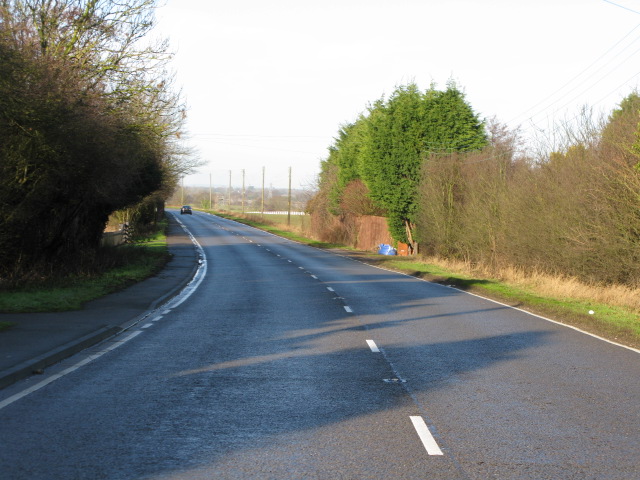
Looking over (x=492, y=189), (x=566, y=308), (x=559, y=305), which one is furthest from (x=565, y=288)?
(x=492, y=189)

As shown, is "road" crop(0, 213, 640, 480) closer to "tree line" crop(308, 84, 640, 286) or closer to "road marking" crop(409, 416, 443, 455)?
"road marking" crop(409, 416, 443, 455)

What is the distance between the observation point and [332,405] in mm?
7883

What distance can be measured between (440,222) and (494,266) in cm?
652

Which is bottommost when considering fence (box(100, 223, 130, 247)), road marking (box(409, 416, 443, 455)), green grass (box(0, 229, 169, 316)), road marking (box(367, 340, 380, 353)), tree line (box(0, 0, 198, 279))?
road marking (box(367, 340, 380, 353))

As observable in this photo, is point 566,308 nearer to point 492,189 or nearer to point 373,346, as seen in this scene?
point 373,346

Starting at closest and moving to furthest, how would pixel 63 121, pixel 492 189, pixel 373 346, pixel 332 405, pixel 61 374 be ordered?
pixel 332 405, pixel 61 374, pixel 373 346, pixel 63 121, pixel 492 189

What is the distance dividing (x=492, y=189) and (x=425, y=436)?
2558 cm

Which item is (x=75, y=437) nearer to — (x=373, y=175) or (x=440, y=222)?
(x=440, y=222)

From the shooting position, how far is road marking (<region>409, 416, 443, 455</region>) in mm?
6199

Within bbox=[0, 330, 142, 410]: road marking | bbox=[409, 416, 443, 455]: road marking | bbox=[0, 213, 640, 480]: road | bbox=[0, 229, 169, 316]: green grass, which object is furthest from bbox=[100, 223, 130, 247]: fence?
bbox=[409, 416, 443, 455]: road marking

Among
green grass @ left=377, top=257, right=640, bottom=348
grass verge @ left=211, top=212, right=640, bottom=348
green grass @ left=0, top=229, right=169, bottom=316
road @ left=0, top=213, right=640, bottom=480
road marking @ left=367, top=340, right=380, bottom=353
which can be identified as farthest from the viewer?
green grass @ left=0, top=229, right=169, bottom=316

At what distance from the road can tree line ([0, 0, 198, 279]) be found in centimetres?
585

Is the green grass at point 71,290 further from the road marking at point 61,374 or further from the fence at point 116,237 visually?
the fence at point 116,237

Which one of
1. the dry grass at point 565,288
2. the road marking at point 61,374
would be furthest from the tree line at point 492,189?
the road marking at point 61,374
